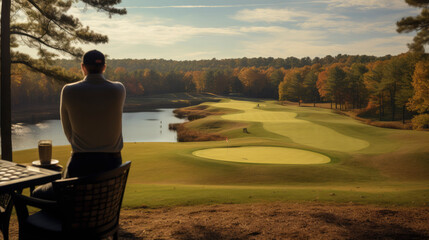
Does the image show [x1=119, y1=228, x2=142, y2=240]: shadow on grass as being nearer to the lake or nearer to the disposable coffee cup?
the disposable coffee cup

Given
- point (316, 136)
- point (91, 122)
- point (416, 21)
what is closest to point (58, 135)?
point (316, 136)

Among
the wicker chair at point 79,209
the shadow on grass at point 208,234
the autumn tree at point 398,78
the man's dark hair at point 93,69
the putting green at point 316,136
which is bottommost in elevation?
the putting green at point 316,136

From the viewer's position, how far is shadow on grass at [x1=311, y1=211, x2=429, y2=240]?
5059 millimetres

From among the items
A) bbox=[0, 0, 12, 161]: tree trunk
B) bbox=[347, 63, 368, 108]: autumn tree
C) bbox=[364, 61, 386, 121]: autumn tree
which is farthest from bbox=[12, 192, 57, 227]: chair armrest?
bbox=[347, 63, 368, 108]: autumn tree

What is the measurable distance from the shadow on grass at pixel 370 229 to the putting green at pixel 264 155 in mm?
10951

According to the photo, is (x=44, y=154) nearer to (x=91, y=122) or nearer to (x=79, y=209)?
(x=91, y=122)

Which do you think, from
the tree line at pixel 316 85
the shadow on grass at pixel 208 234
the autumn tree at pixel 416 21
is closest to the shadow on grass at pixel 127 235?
the shadow on grass at pixel 208 234

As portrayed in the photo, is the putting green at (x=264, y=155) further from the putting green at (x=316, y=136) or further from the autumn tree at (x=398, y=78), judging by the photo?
the autumn tree at (x=398, y=78)

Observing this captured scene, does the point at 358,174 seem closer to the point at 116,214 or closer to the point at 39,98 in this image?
the point at 116,214

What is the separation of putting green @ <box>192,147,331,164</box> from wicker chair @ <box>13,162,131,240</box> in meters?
14.1

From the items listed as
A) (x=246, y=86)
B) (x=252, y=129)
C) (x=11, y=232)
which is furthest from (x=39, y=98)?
(x=11, y=232)

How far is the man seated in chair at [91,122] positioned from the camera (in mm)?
2982

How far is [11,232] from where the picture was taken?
5336mm

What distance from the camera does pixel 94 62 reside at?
128 inches
